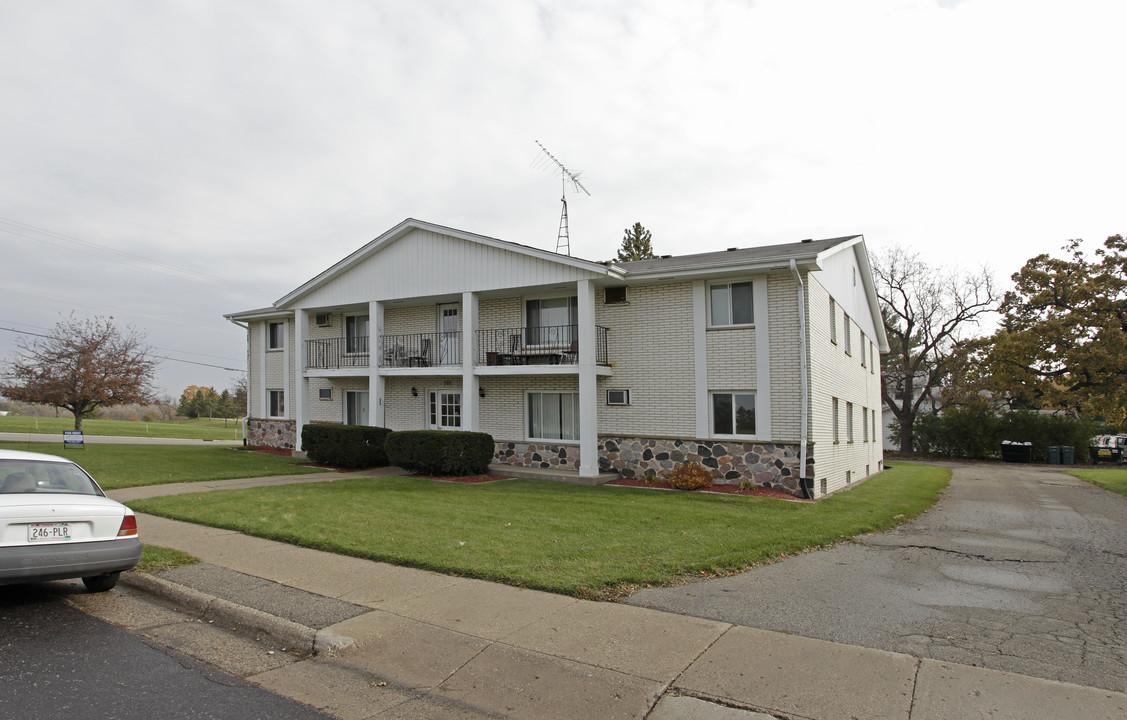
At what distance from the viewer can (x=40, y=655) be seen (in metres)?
4.91

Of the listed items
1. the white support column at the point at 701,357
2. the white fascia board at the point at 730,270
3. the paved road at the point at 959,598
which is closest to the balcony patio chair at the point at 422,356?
the white fascia board at the point at 730,270

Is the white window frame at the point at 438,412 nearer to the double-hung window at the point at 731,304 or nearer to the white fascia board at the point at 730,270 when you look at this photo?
the white fascia board at the point at 730,270

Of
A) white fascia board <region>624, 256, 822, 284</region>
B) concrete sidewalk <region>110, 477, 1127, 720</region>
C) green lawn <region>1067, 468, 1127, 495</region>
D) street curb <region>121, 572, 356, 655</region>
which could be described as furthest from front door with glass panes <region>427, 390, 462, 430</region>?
green lawn <region>1067, 468, 1127, 495</region>

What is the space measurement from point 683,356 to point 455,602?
35.3ft

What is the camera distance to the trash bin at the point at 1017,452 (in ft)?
118

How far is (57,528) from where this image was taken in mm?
5879

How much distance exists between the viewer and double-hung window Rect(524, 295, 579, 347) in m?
17.9

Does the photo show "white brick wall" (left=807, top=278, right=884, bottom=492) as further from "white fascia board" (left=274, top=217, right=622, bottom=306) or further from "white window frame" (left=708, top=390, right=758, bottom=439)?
"white fascia board" (left=274, top=217, right=622, bottom=306)

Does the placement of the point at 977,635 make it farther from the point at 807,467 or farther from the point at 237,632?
the point at 807,467

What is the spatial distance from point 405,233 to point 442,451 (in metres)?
6.77

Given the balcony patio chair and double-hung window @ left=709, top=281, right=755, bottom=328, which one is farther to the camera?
the balcony patio chair

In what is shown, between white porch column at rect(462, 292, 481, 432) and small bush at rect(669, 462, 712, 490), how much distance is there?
225 inches

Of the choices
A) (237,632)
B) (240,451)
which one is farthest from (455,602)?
(240,451)

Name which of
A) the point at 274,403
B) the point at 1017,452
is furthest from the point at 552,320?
the point at 1017,452
